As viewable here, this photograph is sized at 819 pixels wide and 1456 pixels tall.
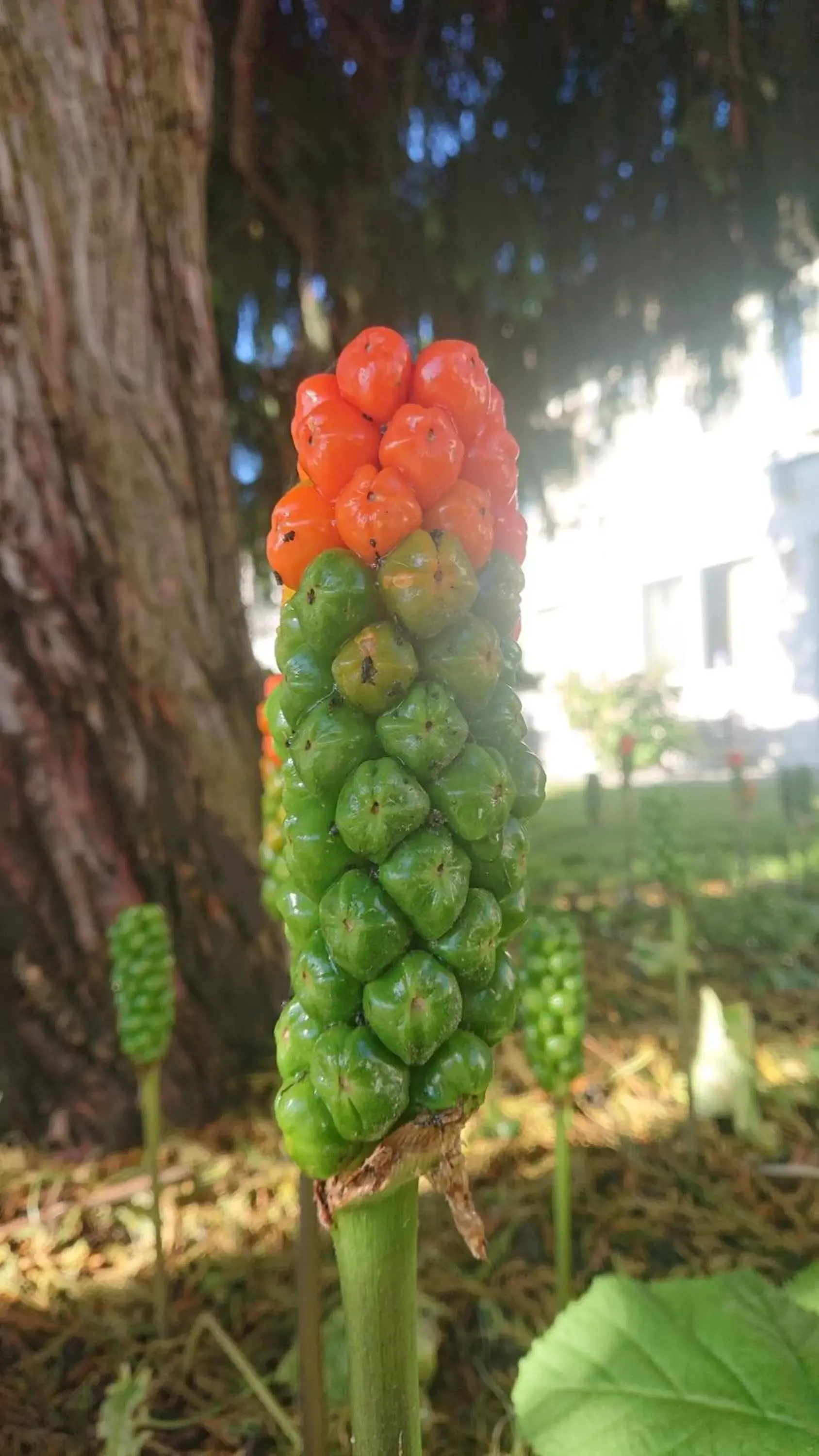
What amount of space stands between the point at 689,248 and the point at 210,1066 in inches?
135

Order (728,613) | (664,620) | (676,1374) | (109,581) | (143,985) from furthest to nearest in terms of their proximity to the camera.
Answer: (664,620)
(728,613)
(109,581)
(143,985)
(676,1374)

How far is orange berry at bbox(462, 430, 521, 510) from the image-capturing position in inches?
32.9

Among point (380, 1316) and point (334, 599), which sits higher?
point (334, 599)

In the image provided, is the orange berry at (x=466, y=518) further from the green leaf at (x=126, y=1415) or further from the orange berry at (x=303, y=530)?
the green leaf at (x=126, y=1415)

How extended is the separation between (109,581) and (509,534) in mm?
1355

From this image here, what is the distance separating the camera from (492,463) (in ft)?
2.74

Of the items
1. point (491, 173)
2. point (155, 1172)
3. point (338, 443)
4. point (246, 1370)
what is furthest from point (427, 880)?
point (491, 173)

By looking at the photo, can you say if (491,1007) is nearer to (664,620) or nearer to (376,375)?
(376,375)

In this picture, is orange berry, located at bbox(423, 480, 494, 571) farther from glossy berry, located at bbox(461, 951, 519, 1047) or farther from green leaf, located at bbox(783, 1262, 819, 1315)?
green leaf, located at bbox(783, 1262, 819, 1315)

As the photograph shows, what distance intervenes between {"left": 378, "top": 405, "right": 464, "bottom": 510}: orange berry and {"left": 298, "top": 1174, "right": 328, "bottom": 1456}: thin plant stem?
0.83 metres

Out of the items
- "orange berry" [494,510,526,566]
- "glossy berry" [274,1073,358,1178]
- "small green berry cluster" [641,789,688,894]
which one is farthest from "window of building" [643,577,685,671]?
"glossy berry" [274,1073,358,1178]

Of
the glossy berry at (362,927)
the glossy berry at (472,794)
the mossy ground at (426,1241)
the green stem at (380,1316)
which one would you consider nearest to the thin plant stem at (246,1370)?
the mossy ground at (426,1241)

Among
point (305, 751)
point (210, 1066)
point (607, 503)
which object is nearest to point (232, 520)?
point (210, 1066)

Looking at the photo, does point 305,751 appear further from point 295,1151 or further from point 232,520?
point 232,520
